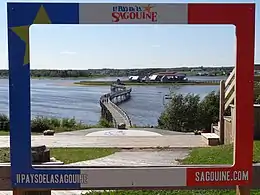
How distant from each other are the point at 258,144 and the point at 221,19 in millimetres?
5939

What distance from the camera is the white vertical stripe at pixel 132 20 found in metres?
2.79

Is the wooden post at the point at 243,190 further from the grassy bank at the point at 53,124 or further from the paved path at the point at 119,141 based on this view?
the grassy bank at the point at 53,124

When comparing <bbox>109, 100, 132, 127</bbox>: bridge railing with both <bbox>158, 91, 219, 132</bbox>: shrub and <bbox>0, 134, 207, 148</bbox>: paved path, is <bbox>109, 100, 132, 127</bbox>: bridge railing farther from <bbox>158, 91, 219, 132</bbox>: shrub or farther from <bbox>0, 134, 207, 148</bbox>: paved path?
<bbox>0, 134, 207, 148</bbox>: paved path

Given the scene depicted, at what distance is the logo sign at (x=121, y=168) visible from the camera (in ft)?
9.07

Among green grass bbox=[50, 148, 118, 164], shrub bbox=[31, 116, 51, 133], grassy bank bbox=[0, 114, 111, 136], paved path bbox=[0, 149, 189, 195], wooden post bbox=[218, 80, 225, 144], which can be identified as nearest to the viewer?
paved path bbox=[0, 149, 189, 195]

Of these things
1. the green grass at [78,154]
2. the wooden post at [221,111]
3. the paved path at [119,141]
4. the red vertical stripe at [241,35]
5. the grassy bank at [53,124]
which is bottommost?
the grassy bank at [53,124]

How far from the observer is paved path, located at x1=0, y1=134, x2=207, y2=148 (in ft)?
38.9

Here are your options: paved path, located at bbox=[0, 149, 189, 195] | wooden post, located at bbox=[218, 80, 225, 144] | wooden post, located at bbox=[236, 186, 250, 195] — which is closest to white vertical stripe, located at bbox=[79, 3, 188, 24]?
wooden post, located at bbox=[236, 186, 250, 195]

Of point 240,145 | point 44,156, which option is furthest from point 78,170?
point 44,156

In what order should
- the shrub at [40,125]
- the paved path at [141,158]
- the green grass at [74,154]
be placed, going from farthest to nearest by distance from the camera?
the shrub at [40,125] < the green grass at [74,154] < the paved path at [141,158]

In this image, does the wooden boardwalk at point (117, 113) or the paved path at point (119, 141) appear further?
the wooden boardwalk at point (117, 113)

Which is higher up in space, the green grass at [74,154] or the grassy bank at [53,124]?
the green grass at [74,154]

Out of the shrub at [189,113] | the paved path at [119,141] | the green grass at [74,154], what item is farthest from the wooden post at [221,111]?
the shrub at [189,113]

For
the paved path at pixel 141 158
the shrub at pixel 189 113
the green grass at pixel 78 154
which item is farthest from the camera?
the shrub at pixel 189 113
